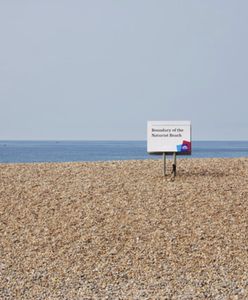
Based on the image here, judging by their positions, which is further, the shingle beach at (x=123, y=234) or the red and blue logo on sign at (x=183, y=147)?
the red and blue logo on sign at (x=183, y=147)

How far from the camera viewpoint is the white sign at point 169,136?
17516 millimetres

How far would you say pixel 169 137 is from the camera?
17.6 meters

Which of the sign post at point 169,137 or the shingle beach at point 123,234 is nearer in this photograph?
the shingle beach at point 123,234

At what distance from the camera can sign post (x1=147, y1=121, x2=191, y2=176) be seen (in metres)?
17.5

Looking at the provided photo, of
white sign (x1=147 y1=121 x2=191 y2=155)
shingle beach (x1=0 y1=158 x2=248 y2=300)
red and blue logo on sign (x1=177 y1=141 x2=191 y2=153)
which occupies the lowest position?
shingle beach (x1=0 y1=158 x2=248 y2=300)

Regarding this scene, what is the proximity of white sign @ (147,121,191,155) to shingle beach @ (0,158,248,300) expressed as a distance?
0.73 metres

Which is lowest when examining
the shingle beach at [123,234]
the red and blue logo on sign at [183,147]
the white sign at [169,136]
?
the shingle beach at [123,234]

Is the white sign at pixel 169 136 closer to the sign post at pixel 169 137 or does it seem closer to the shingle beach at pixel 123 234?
the sign post at pixel 169 137

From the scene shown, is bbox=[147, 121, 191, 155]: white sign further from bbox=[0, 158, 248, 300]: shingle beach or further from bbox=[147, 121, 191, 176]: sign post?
bbox=[0, 158, 248, 300]: shingle beach

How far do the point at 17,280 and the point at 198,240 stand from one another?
329 centimetres

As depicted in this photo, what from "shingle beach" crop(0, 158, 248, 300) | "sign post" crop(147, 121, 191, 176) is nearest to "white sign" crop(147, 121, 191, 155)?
"sign post" crop(147, 121, 191, 176)

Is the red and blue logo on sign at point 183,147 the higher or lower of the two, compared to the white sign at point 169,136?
lower

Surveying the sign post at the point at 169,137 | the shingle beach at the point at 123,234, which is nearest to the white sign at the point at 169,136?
the sign post at the point at 169,137

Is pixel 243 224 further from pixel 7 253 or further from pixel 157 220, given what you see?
pixel 7 253
